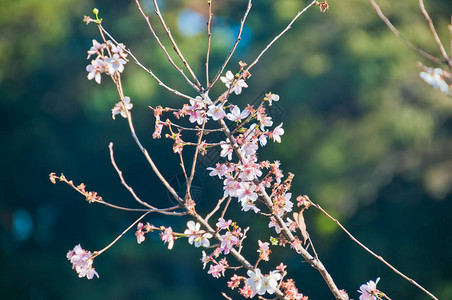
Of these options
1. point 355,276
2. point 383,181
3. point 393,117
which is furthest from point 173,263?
point 393,117

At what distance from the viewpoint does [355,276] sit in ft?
→ 15.1

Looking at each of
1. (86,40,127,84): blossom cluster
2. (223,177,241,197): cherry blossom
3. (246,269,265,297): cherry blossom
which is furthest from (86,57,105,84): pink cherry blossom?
(246,269,265,297): cherry blossom

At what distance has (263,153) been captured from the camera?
4.93 metres

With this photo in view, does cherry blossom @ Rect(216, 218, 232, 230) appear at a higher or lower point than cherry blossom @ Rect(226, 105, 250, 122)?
lower

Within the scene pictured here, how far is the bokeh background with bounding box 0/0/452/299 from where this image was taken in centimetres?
433

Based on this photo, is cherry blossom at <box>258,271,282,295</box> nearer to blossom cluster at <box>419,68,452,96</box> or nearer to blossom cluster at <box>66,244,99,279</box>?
blossom cluster at <box>66,244,99,279</box>

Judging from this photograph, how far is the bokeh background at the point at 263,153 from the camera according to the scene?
14.2ft

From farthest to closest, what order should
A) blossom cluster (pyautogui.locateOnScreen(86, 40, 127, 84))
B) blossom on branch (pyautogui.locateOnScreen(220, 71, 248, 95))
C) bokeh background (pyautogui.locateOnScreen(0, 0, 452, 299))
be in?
bokeh background (pyautogui.locateOnScreen(0, 0, 452, 299)), blossom on branch (pyautogui.locateOnScreen(220, 71, 248, 95)), blossom cluster (pyautogui.locateOnScreen(86, 40, 127, 84))

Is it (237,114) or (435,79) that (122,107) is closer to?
(237,114)

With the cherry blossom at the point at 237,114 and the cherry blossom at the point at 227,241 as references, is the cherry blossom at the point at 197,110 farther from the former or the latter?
the cherry blossom at the point at 227,241

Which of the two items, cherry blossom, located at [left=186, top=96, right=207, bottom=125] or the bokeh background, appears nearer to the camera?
cherry blossom, located at [left=186, top=96, right=207, bottom=125]

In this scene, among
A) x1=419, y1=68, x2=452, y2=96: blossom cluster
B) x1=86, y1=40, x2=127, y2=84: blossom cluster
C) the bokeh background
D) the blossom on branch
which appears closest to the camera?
x1=419, y1=68, x2=452, y2=96: blossom cluster

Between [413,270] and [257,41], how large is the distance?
3.33 m

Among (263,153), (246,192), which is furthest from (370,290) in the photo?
(263,153)
